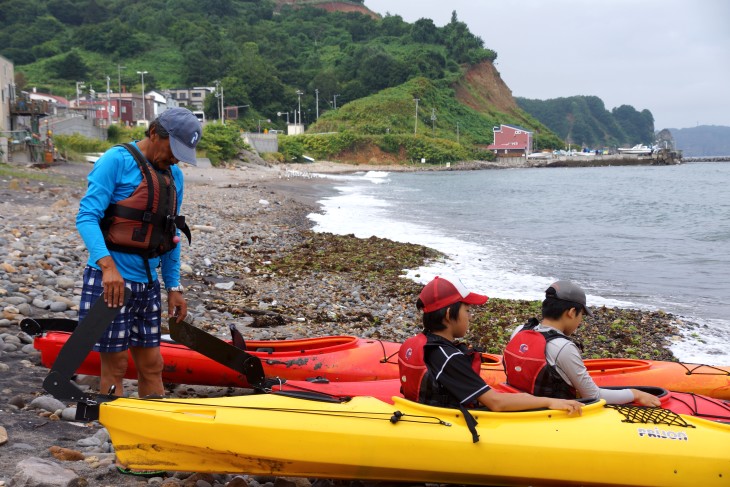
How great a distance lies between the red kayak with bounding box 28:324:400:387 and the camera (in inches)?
185

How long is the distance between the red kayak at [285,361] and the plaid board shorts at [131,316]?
128 cm

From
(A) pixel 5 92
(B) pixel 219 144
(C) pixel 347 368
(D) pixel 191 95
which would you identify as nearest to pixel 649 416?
(C) pixel 347 368

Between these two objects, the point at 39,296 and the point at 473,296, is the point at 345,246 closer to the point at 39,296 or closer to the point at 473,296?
the point at 39,296

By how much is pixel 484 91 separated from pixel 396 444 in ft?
410

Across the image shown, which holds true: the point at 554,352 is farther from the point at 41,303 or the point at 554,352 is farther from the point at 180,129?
the point at 41,303

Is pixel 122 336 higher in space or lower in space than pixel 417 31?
lower

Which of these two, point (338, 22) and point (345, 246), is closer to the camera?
point (345, 246)

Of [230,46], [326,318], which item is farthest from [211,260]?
[230,46]

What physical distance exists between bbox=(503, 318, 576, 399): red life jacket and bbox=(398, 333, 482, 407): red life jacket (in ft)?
1.29

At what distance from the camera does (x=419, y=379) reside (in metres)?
3.43

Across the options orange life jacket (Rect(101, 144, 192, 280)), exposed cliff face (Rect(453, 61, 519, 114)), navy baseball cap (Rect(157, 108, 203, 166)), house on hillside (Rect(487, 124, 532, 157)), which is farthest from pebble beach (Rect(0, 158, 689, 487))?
exposed cliff face (Rect(453, 61, 519, 114))

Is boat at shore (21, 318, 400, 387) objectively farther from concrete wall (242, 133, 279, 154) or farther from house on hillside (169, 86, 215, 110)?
house on hillside (169, 86, 215, 110)

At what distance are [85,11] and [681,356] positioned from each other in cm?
12651

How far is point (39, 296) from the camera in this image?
6055mm
